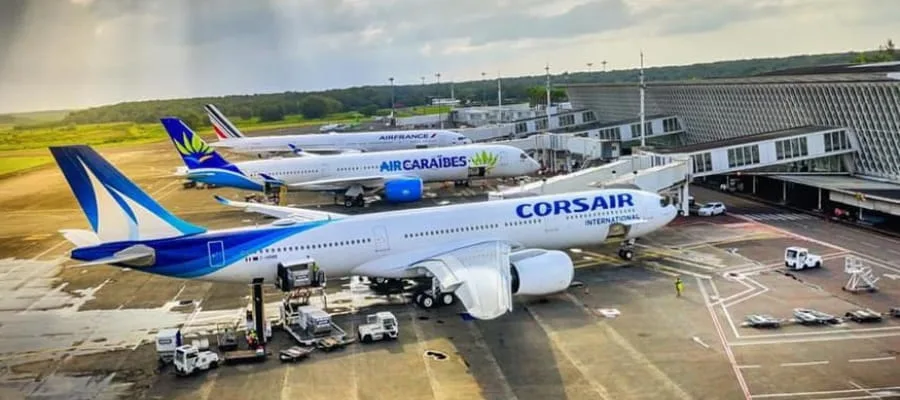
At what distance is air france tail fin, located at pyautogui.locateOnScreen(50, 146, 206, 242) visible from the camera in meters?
29.3

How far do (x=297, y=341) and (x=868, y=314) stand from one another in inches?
913

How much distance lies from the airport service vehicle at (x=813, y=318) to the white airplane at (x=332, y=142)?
2613 inches

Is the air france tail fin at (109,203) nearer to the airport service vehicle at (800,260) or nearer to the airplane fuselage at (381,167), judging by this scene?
the airport service vehicle at (800,260)

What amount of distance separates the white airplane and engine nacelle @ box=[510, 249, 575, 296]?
62.8 meters

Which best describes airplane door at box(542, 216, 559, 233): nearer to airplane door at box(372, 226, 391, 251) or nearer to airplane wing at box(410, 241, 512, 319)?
airplane wing at box(410, 241, 512, 319)

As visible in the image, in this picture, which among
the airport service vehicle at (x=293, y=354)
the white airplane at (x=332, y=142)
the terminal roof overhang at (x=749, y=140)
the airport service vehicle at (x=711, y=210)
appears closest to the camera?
the airport service vehicle at (x=293, y=354)

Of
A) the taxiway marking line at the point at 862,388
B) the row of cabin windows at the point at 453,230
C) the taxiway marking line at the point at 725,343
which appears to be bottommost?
the taxiway marking line at the point at 862,388

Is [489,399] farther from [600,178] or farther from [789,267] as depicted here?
[600,178]

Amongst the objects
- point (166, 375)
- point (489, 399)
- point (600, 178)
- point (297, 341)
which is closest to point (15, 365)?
point (166, 375)

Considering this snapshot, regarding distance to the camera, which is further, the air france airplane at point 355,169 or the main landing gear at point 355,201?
the main landing gear at point 355,201

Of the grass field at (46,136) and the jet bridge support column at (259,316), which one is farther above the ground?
the grass field at (46,136)

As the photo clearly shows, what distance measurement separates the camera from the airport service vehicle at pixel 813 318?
32.6 m

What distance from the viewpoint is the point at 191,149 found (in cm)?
7038

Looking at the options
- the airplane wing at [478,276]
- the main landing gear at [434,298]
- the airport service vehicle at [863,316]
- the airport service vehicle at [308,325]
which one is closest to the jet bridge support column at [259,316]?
the airport service vehicle at [308,325]
